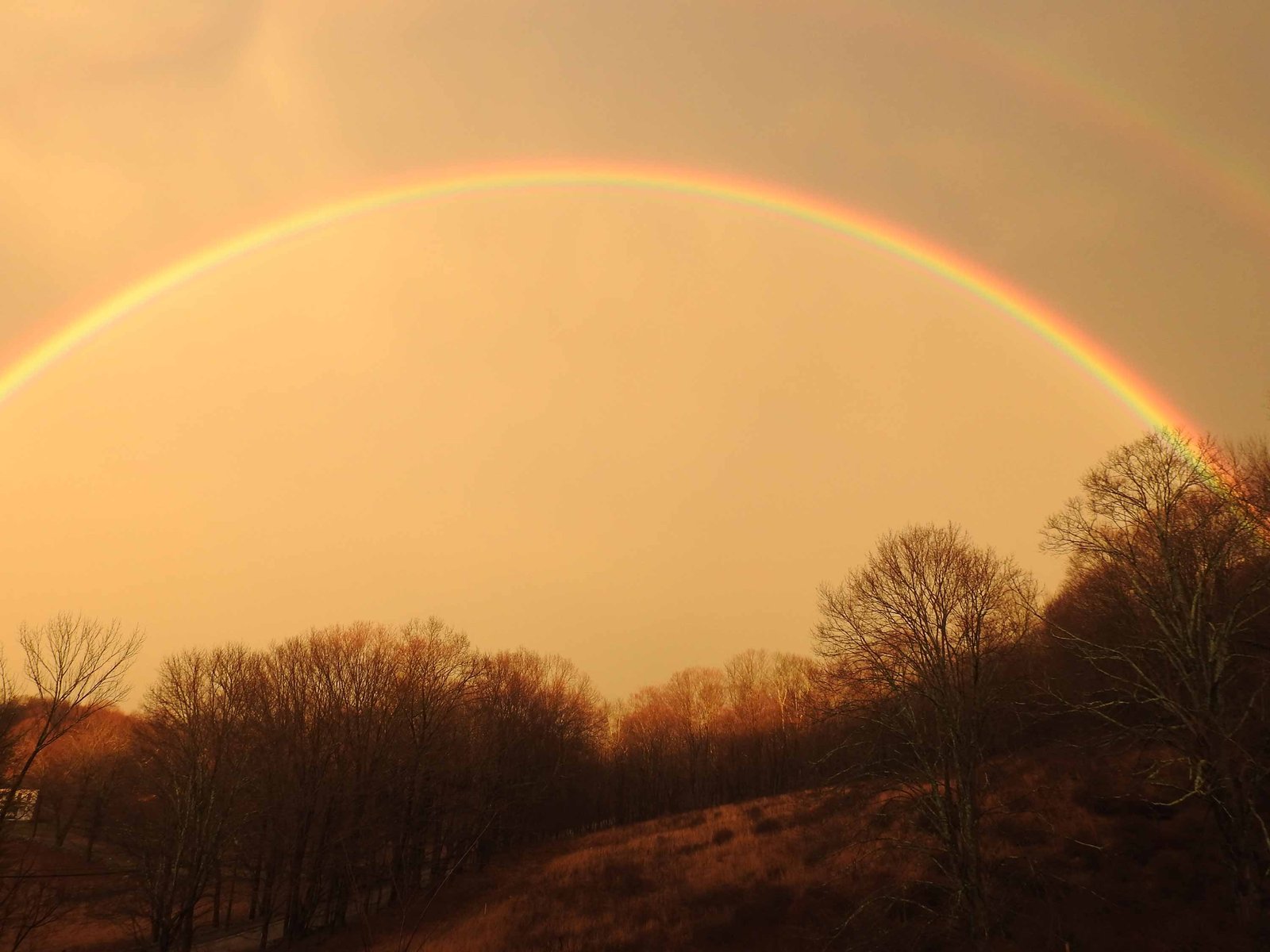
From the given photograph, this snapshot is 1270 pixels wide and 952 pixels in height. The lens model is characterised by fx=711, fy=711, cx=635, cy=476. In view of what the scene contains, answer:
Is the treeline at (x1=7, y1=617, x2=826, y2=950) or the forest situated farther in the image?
the treeline at (x1=7, y1=617, x2=826, y2=950)

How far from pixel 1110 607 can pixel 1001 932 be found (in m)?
10.5

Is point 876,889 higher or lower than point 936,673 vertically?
lower

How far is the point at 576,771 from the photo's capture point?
69750 mm

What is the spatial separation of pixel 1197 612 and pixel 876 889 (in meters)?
14.3

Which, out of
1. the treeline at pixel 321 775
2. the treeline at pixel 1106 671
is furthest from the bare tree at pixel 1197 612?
the treeline at pixel 321 775

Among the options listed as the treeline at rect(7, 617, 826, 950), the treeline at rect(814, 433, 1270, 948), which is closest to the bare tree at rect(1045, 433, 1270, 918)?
the treeline at rect(814, 433, 1270, 948)

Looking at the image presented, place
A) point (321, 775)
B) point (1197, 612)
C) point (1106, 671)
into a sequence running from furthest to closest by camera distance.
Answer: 1. point (321, 775)
2. point (1106, 671)
3. point (1197, 612)

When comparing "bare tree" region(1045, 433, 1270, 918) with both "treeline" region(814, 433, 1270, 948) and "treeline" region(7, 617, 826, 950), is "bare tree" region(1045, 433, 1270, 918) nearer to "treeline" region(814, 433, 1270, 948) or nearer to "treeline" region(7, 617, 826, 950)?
"treeline" region(814, 433, 1270, 948)

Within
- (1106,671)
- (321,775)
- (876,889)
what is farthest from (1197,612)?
(321,775)

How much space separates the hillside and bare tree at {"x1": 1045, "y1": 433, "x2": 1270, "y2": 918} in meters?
2.36

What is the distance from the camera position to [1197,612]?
1788 cm

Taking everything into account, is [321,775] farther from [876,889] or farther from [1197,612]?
[1197,612]

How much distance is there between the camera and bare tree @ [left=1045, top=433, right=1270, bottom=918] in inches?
666

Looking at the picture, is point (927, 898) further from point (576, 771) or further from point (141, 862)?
point (576, 771)
